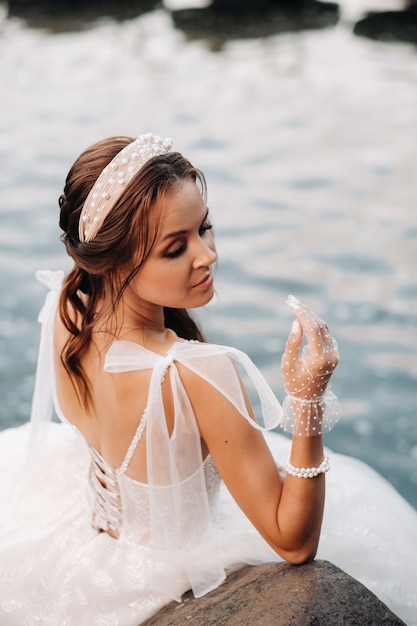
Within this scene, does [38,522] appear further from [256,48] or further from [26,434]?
[256,48]

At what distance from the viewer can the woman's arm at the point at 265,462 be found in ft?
6.14

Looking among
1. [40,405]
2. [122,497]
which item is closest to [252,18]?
[40,405]

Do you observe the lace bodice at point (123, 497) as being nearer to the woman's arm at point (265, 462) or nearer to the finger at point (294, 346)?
the woman's arm at point (265, 462)

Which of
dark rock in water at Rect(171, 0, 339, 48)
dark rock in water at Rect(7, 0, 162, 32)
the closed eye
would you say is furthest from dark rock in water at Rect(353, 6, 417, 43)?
the closed eye

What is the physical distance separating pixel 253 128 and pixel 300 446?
22.2 feet

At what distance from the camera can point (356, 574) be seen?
235 cm

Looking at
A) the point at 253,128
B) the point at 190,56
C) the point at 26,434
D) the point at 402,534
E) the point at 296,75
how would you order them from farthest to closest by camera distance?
the point at 190,56, the point at 296,75, the point at 253,128, the point at 26,434, the point at 402,534

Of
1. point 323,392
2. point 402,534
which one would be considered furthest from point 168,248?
point 402,534

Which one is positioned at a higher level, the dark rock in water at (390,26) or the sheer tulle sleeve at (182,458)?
the sheer tulle sleeve at (182,458)

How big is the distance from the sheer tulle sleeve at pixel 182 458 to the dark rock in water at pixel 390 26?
10017 millimetres

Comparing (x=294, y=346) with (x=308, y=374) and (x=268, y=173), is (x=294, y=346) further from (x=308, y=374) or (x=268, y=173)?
(x=268, y=173)

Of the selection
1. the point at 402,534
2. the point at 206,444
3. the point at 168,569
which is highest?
the point at 206,444

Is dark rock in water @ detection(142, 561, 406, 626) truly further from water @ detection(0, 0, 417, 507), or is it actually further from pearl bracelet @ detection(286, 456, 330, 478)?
water @ detection(0, 0, 417, 507)

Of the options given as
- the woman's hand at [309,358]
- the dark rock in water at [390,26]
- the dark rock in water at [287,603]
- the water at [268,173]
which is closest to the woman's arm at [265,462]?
the woman's hand at [309,358]
